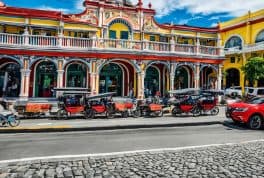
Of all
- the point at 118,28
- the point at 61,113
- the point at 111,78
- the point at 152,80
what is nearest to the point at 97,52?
the point at 111,78

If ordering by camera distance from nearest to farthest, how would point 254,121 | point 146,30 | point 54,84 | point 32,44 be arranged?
point 254,121 < point 32,44 < point 54,84 < point 146,30

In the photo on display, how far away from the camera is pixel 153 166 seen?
6363 mm

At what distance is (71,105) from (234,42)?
3306cm

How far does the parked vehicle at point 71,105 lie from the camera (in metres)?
17.5

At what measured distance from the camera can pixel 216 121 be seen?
16.0 m

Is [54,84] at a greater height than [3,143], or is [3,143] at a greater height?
[54,84]

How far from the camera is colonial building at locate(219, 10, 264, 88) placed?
3747 cm

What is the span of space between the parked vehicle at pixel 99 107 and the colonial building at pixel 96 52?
208 inches

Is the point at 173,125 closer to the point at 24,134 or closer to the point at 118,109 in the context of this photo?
the point at 118,109

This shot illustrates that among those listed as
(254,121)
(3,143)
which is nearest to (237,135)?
(254,121)

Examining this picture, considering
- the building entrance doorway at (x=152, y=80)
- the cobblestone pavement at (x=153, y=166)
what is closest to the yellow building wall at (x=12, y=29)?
the building entrance doorway at (x=152, y=80)

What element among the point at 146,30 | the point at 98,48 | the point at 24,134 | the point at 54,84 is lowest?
the point at 24,134

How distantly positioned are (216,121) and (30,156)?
37.4 ft

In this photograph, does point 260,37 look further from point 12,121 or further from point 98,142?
point 98,142
